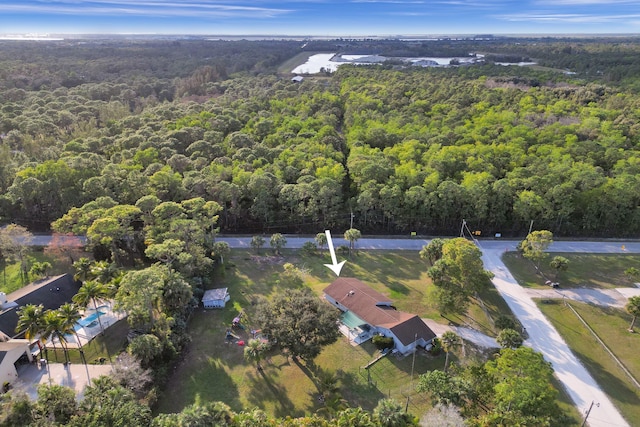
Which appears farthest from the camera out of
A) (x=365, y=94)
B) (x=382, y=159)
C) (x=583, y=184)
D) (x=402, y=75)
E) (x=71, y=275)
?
(x=402, y=75)

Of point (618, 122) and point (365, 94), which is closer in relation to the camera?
point (618, 122)

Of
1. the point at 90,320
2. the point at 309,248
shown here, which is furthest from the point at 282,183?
the point at 90,320

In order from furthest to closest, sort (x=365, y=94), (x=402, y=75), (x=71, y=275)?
(x=402, y=75) → (x=365, y=94) → (x=71, y=275)

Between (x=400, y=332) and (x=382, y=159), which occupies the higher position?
(x=382, y=159)

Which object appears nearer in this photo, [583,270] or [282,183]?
[583,270]

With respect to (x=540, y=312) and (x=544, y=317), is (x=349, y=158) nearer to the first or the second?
(x=540, y=312)

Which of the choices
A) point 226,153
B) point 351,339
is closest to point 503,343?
point 351,339

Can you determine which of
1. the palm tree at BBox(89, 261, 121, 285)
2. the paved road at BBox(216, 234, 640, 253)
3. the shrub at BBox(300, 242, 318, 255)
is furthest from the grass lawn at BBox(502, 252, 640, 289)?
the palm tree at BBox(89, 261, 121, 285)

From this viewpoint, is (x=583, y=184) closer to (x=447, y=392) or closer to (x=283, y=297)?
(x=447, y=392)
